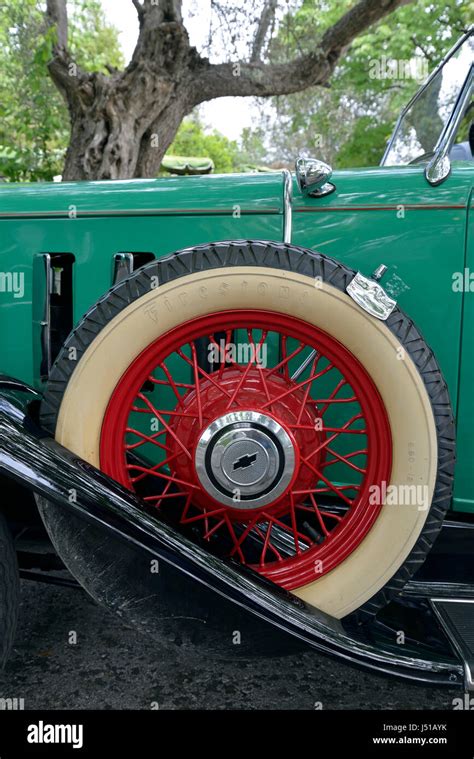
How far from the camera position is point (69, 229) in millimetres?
2100

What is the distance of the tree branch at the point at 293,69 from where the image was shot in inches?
285

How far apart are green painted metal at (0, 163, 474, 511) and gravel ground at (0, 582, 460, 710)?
688 millimetres

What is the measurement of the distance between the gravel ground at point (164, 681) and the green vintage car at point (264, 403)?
1.25 ft

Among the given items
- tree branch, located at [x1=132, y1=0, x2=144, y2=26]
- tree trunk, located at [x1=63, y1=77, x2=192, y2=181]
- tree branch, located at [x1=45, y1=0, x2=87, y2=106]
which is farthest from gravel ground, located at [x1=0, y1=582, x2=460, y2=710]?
tree branch, located at [x1=132, y1=0, x2=144, y2=26]

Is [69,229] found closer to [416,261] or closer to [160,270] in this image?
[160,270]

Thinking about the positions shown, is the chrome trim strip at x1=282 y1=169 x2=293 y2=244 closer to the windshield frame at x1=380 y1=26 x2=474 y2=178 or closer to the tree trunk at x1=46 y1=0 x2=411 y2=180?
the windshield frame at x1=380 y1=26 x2=474 y2=178

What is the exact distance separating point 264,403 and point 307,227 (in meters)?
0.59

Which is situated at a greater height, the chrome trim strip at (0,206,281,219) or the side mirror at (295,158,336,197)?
the side mirror at (295,158,336,197)

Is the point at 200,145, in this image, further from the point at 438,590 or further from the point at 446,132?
the point at 438,590

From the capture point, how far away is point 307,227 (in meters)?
1.94

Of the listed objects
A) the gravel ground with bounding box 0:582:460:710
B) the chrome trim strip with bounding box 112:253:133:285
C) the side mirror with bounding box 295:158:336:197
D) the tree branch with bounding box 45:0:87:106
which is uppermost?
the tree branch with bounding box 45:0:87:106

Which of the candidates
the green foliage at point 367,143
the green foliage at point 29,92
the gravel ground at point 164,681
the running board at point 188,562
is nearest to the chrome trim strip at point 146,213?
the running board at point 188,562

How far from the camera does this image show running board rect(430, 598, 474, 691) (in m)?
1.49

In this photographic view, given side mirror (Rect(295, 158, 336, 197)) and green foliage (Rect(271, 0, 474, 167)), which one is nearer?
side mirror (Rect(295, 158, 336, 197))
